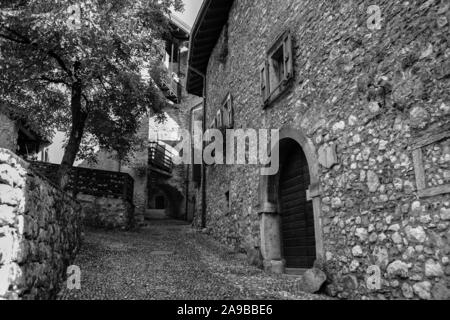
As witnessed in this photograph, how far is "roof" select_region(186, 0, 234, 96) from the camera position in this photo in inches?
395

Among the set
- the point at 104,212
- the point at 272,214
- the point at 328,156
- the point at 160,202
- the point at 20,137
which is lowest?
the point at 272,214

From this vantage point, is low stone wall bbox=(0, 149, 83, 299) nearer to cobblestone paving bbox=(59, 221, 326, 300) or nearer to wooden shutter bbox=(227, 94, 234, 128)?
cobblestone paving bbox=(59, 221, 326, 300)

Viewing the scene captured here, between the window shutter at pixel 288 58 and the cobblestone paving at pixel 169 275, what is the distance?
3.23m

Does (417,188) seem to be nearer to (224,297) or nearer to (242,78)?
(224,297)

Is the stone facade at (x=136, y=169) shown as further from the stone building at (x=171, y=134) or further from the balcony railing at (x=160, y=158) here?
the balcony railing at (x=160, y=158)

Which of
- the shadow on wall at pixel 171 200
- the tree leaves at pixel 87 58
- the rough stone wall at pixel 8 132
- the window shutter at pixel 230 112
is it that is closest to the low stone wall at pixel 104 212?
the tree leaves at pixel 87 58

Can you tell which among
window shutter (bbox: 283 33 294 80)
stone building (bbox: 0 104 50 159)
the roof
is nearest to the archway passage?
window shutter (bbox: 283 33 294 80)

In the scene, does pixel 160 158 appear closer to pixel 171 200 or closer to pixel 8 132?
pixel 171 200

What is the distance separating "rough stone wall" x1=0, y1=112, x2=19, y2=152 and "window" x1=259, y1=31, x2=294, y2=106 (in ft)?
32.7

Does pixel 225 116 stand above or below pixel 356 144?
above

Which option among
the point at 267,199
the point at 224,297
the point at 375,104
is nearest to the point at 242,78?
the point at 267,199

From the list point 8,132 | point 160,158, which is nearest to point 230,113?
point 8,132

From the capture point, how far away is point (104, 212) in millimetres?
11727

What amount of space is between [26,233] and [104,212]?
8.94 metres
